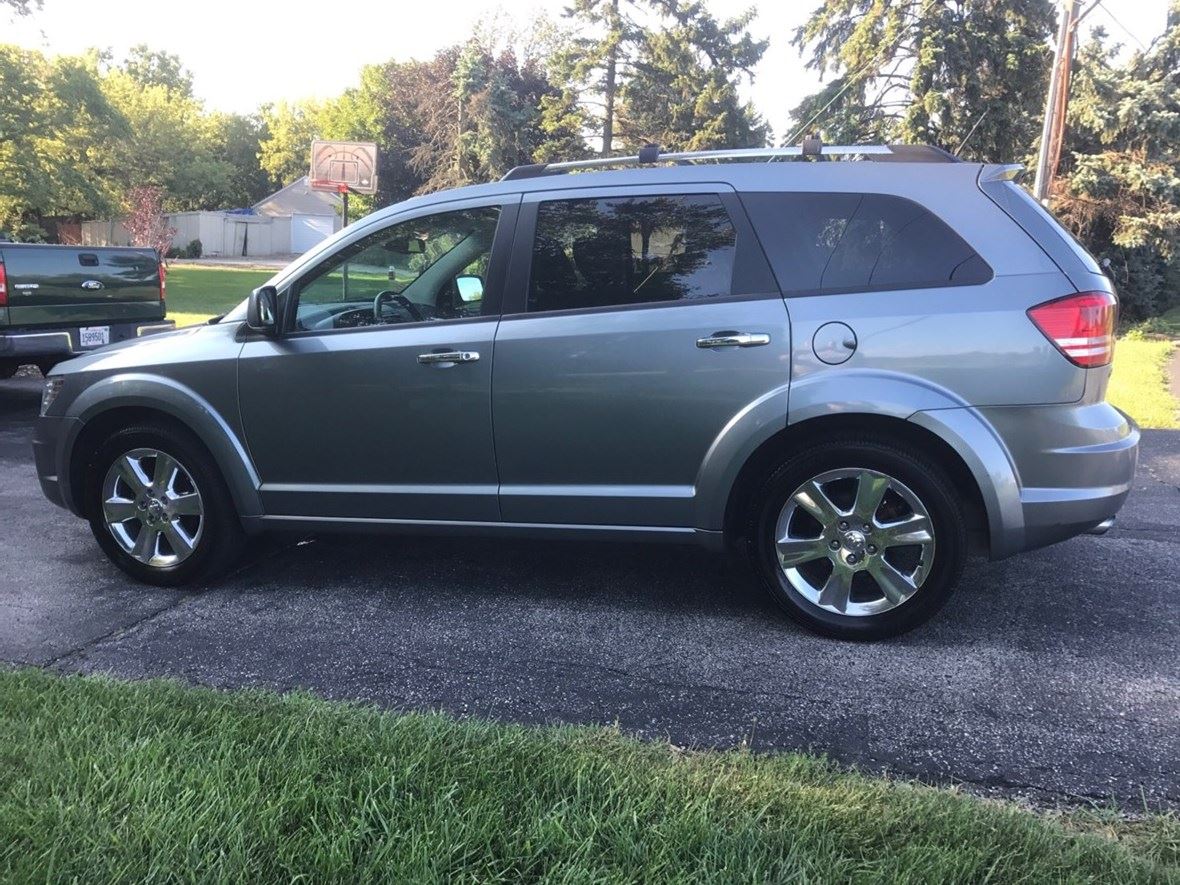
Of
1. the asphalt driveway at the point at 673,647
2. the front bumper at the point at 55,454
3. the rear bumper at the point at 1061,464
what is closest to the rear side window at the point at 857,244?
the rear bumper at the point at 1061,464

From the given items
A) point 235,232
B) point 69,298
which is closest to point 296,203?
point 235,232

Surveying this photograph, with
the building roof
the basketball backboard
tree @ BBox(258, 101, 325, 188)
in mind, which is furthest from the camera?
tree @ BBox(258, 101, 325, 188)

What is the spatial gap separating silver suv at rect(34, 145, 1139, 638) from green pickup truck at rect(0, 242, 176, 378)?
3696 mm

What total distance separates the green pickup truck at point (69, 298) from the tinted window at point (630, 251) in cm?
476

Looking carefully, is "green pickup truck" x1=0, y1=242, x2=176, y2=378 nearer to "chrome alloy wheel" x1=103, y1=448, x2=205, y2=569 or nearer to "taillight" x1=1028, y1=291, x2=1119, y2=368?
"chrome alloy wheel" x1=103, y1=448, x2=205, y2=569

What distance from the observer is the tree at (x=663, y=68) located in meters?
38.4

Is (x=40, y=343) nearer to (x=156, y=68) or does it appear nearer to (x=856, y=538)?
(x=856, y=538)

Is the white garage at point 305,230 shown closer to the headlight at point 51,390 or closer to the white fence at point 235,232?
the white fence at point 235,232

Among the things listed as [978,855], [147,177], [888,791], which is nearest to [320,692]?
[888,791]

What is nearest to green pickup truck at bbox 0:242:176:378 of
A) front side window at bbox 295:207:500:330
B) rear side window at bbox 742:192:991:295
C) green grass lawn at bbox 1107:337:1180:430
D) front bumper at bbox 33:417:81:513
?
front bumper at bbox 33:417:81:513

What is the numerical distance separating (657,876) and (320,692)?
1.70 meters

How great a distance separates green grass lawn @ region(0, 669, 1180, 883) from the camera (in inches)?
85.0

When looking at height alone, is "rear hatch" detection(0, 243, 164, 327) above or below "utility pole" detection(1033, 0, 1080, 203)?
below

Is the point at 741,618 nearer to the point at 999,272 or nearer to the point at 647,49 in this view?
the point at 999,272
